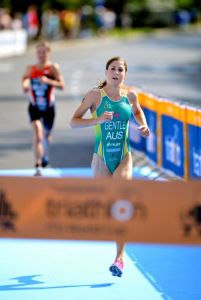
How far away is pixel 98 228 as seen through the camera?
271 inches

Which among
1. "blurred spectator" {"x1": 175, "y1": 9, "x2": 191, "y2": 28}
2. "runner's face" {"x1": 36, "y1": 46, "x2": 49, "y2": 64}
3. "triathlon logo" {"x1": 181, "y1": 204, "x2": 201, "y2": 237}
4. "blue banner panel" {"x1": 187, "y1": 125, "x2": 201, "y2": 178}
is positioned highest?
"blurred spectator" {"x1": 175, "y1": 9, "x2": 191, "y2": 28}

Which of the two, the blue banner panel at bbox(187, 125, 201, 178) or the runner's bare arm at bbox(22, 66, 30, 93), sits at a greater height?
the runner's bare arm at bbox(22, 66, 30, 93)

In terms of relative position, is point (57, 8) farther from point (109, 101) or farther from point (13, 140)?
point (109, 101)

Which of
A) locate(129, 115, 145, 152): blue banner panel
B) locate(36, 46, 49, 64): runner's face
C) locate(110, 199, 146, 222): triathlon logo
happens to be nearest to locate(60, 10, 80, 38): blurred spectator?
locate(129, 115, 145, 152): blue banner panel

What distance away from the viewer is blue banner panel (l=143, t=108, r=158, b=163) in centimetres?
1573

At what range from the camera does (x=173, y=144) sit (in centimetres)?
1463

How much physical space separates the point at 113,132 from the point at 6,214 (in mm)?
3196

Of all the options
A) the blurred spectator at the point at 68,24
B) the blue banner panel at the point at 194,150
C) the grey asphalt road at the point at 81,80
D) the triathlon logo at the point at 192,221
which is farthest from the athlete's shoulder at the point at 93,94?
the blurred spectator at the point at 68,24

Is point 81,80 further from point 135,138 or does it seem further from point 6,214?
point 6,214

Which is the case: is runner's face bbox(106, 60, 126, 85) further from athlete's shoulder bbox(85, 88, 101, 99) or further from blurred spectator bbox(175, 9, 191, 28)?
blurred spectator bbox(175, 9, 191, 28)

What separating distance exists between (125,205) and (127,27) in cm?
8096

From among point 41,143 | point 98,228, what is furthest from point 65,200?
point 41,143

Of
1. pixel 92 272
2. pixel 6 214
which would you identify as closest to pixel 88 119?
pixel 92 272

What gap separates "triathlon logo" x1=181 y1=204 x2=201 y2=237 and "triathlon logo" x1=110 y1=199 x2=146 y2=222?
28 cm
